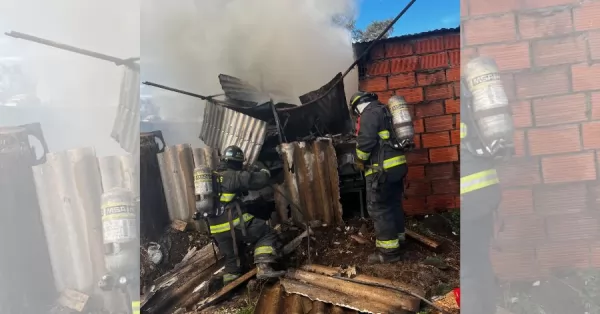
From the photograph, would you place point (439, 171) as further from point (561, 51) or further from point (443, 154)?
point (561, 51)

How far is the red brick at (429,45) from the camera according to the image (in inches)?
179

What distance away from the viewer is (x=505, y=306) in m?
2.10

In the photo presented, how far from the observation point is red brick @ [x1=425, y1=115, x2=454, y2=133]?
4.50 m

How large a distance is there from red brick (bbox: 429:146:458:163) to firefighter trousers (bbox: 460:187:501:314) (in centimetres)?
250

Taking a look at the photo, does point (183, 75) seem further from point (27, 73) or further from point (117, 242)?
point (117, 242)

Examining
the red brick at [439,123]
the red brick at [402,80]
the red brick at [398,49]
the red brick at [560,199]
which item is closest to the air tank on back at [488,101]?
the red brick at [560,199]

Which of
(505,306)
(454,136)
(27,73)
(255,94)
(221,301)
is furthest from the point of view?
(255,94)

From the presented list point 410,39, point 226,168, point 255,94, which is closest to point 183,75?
point 255,94

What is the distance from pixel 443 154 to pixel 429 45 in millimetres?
1208

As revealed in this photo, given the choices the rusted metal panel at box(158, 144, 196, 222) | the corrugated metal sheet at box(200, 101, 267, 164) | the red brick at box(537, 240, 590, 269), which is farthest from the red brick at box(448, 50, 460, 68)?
the rusted metal panel at box(158, 144, 196, 222)

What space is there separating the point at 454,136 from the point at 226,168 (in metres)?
2.46

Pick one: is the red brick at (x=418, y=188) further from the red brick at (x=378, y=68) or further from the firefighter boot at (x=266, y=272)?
the firefighter boot at (x=266, y=272)

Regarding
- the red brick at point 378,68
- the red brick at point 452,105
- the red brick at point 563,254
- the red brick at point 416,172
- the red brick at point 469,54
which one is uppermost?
the red brick at point 378,68

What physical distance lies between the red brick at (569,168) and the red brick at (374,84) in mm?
2631
